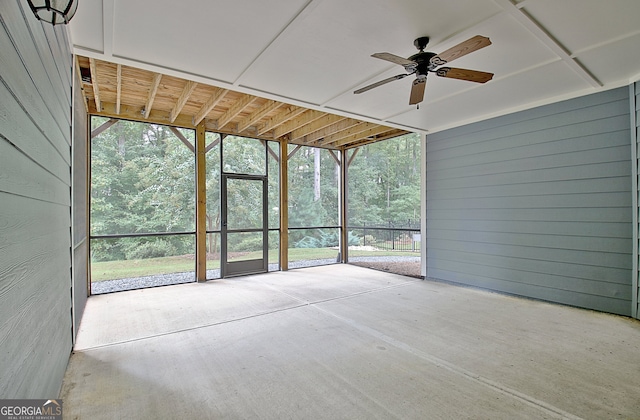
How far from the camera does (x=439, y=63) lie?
2510 millimetres

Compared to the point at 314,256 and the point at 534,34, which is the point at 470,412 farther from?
the point at 314,256

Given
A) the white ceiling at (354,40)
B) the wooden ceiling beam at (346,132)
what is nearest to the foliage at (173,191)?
the wooden ceiling beam at (346,132)

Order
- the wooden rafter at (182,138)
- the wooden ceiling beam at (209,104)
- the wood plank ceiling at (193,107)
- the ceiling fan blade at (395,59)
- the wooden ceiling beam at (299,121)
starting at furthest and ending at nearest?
the wooden rafter at (182,138) < the wooden ceiling beam at (299,121) < the wooden ceiling beam at (209,104) < the wood plank ceiling at (193,107) < the ceiling fan blade at (395,59)

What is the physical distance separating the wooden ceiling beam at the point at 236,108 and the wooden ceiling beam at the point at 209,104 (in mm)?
351

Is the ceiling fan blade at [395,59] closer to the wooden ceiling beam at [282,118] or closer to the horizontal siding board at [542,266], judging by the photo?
the wooden ceiling beam at [282,118]

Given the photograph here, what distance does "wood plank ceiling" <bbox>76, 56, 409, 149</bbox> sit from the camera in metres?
3.72

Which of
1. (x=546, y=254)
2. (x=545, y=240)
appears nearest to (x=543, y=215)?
(x=545, y=240)

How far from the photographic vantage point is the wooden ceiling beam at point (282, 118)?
4.72m

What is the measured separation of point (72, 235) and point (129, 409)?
68.7 inches

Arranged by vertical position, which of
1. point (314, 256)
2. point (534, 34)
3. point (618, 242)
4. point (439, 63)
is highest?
point (534, 34)

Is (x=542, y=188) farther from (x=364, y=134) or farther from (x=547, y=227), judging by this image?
(x=364, y=134)

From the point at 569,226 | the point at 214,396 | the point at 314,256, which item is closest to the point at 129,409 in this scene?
the point at 214,396

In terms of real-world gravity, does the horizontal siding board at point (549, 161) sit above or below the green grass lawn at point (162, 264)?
above

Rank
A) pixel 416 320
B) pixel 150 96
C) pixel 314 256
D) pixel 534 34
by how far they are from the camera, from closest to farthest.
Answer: pixel 534 34 → pixel 416 320 → pixel 150 96 → pixel 314 256
